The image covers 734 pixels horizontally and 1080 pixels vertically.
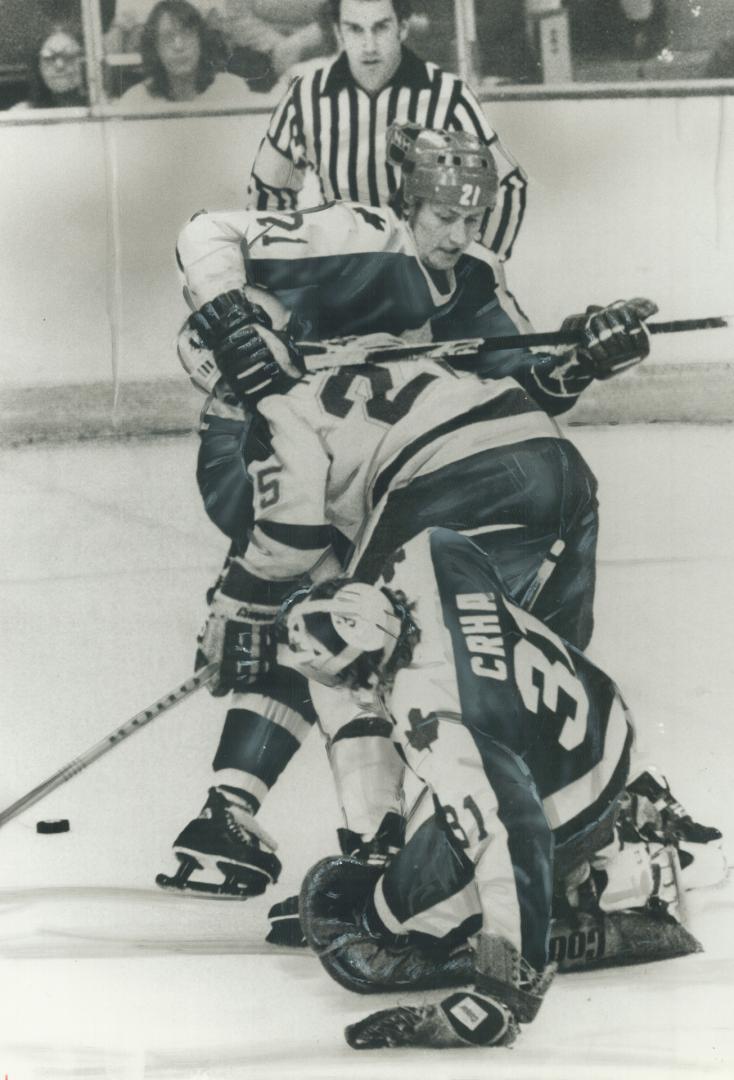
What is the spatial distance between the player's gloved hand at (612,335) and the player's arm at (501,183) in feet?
0.72

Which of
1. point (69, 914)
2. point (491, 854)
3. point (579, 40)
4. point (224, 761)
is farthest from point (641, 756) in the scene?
point (579, 40)

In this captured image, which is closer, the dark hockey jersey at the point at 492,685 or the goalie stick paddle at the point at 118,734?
the dark hockey jersey at the point at 492,685

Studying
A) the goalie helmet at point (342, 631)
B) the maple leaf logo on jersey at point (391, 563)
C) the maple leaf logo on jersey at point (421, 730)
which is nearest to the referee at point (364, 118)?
the maple leaf logo on jersey at point (391, 563)

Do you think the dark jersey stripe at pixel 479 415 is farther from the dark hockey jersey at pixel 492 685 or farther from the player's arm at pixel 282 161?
the player's arm at pixel 282 161

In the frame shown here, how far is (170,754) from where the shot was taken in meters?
2.55

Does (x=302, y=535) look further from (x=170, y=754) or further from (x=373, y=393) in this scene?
(x=170, y=754)

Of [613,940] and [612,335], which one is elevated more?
[612,335]

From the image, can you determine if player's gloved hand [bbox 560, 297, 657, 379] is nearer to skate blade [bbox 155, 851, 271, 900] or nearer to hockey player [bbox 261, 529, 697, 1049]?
hockey player [bbox 261, 529, 697, 1049]

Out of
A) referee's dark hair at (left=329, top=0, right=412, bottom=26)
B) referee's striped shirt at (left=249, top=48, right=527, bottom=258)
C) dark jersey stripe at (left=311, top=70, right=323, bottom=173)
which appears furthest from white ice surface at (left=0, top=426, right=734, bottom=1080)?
referee's dark hair at (left=329, top=0, right=412, bottom=26)

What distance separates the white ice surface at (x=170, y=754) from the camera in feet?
8.21

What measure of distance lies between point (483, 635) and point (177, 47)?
Answer: 1.36 metres

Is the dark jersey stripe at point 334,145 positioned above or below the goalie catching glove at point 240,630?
above

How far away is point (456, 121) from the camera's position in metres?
2.51

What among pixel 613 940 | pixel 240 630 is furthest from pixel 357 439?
pixel 613 940
